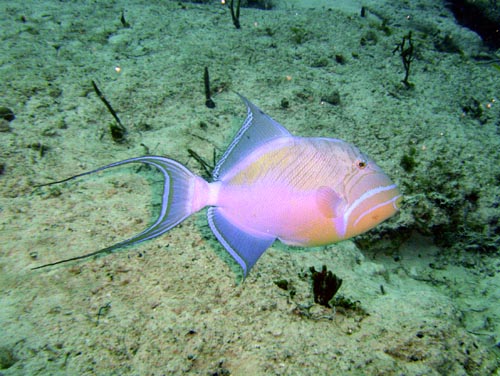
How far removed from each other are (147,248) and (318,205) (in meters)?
1.53

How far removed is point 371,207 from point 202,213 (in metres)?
1.68

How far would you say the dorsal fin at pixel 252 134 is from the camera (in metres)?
1.71

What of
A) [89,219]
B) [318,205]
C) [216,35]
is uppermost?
[216,35]

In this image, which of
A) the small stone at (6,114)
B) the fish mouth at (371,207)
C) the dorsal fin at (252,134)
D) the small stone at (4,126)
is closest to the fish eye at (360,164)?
the fish mouth at (371,207)

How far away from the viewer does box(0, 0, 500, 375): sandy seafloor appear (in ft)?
6.15

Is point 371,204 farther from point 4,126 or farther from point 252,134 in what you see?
point 4,126

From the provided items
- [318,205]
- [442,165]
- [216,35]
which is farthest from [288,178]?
[216,35]

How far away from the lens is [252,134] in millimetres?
1723

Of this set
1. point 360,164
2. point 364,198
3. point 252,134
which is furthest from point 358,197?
point 252,134

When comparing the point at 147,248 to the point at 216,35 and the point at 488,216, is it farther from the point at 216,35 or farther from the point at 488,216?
the point at 216,35

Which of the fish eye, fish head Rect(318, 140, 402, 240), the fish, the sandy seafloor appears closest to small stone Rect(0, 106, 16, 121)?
the sandy seafloor

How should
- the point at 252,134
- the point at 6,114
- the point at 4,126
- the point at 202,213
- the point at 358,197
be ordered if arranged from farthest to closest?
1. the point at 6,114
2. the point at 4,126
3. the point at 202,213
4. the point at 252,134
5. the point at 358,197

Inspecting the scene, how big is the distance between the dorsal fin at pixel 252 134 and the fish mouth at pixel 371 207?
1.73ft

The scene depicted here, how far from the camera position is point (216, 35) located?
526 cm
